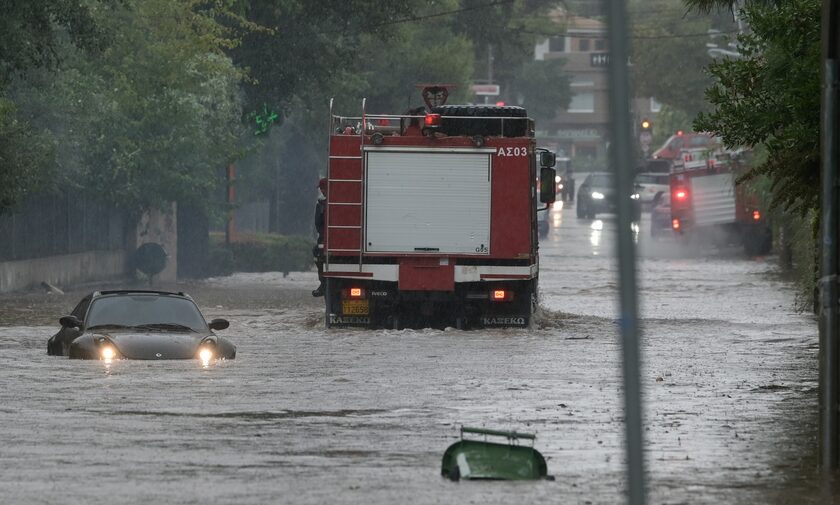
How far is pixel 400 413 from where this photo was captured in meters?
16.0

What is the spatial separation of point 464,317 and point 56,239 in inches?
645

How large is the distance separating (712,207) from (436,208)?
30.0 metres

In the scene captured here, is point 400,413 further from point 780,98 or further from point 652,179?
point 652,179

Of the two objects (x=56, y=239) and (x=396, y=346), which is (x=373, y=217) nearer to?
(x=396, y=346)

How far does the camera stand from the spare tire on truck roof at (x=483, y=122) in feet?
83.9

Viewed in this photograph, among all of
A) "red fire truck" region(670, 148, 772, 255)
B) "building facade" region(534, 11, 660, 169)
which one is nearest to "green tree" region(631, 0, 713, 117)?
"red fire truck" region(670, 148, 772, 255)

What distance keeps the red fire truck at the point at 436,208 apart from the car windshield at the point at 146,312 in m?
5.21

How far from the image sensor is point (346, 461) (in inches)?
499

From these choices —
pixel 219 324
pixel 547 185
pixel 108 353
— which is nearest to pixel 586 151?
pixel 547 185

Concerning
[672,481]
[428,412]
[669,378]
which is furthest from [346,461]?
[669,378]

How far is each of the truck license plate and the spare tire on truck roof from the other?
2.58 m

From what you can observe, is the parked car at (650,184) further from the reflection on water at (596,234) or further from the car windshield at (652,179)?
the reflection on water at (596,234)

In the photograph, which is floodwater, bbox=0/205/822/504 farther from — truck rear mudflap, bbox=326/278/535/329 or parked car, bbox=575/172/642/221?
parked car, bbox=575/172/642/221

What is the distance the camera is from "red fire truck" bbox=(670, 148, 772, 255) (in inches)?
2127
